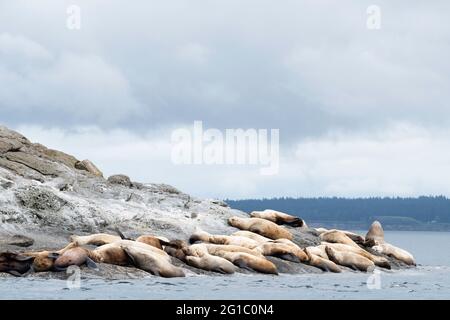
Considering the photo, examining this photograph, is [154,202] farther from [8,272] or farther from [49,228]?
[8,272]

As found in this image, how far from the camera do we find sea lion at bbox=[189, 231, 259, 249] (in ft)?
127

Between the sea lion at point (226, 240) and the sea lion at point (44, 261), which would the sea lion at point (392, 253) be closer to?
the sea lion at point (226, 240)

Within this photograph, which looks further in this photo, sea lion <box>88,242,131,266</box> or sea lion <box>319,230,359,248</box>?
sea lion <box>319,230,359,248</box>

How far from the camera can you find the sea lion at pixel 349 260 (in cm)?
4041

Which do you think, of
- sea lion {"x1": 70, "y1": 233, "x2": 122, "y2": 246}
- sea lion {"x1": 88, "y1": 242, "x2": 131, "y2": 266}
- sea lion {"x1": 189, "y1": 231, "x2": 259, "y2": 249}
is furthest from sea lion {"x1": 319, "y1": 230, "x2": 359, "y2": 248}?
sea lion {"x1": 88, "y1": 242, "x2": 131, "y2": 266}

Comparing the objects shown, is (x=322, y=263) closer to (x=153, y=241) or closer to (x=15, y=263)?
(x=153, y=241)

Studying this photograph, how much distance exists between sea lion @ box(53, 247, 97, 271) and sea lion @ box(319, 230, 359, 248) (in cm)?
1536

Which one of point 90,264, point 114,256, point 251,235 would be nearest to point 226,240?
point 251,235

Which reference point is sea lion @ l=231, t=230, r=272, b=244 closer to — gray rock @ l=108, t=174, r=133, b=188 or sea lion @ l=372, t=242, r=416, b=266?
sea lion @ l=372, t=242, r=416, b=266

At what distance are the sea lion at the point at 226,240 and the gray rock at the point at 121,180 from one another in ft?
34.3
